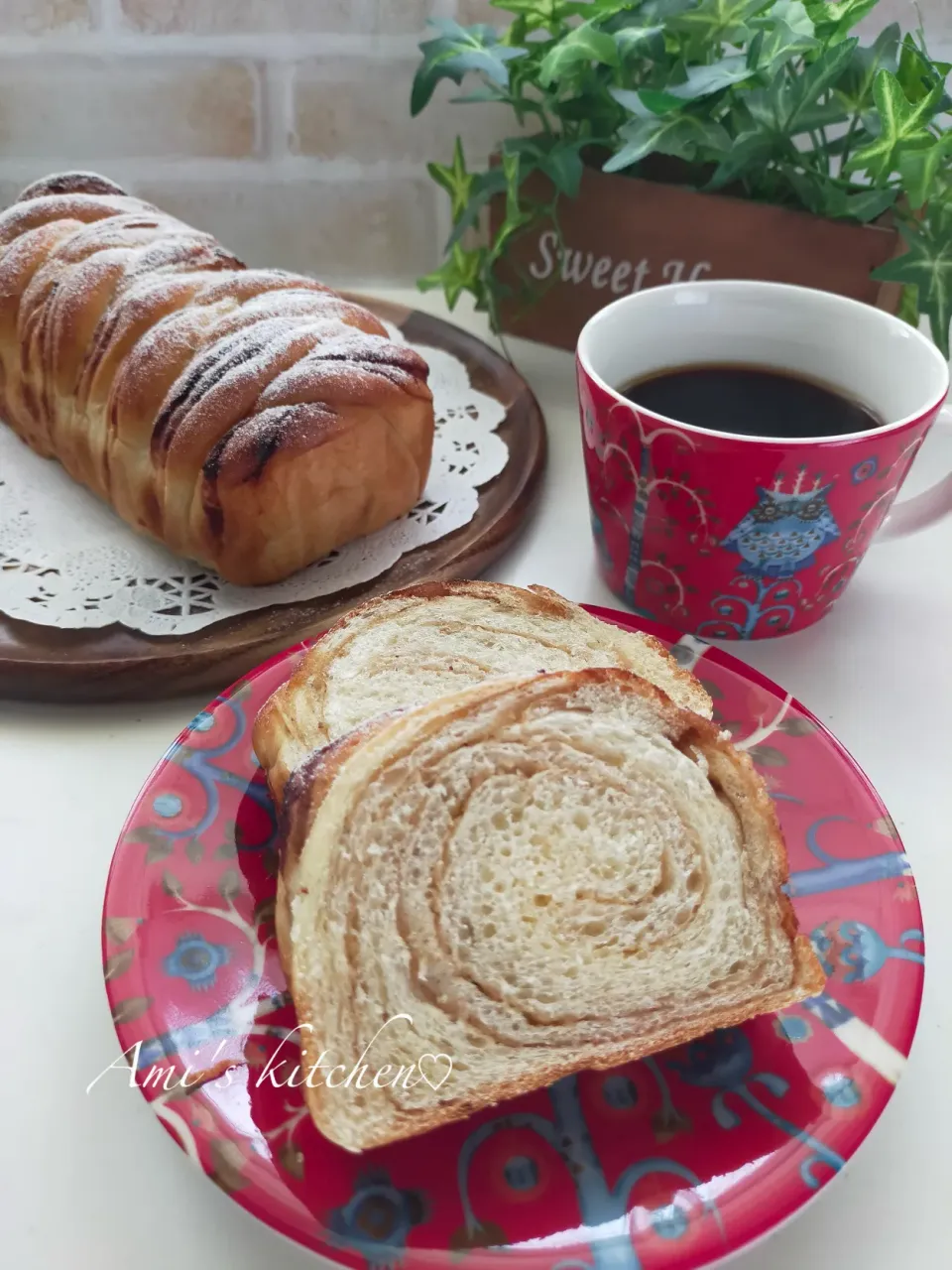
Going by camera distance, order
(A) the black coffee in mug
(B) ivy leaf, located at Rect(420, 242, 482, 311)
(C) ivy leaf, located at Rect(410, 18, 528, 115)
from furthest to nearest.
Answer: (B) ivy leaf, located at Rect(420, 242, 482, 311), (C) ivy leaf, located at Rect(410, 18, 528, 115), (A) the black coffee in mug

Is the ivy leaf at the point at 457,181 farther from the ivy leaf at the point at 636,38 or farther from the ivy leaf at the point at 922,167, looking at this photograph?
the ivy leaf at the point at 922,167

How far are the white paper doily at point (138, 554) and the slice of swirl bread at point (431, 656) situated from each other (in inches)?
7.2

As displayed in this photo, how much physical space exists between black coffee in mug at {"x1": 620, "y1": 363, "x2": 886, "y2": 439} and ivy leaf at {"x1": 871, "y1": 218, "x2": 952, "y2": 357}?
0.15 meters

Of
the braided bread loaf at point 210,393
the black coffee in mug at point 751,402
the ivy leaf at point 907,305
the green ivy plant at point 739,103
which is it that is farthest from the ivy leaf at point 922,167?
the braided bread loaf at point 210,393

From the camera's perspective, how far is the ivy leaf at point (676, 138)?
1.01 meters

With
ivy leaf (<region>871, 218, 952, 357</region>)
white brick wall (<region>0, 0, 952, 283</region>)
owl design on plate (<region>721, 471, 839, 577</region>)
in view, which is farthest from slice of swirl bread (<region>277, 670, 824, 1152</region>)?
white brick wall (<region>0, 0, 952, 283</region>)

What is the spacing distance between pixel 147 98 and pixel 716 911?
3.94 ft

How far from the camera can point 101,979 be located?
637 mm

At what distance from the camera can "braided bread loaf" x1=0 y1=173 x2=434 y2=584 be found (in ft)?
2.94

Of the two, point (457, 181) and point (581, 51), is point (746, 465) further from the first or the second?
point (457, 181)

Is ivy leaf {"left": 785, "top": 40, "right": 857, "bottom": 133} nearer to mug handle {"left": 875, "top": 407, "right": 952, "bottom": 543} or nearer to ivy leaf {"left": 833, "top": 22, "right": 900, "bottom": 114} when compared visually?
ivy leaf {"left": 833, "top": 22, "right": 900, "bottom": 114}

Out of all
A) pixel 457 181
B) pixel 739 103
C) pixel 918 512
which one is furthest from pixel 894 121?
pixel 457 181

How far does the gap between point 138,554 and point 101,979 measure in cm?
45

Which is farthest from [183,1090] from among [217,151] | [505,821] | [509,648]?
[217,151]
